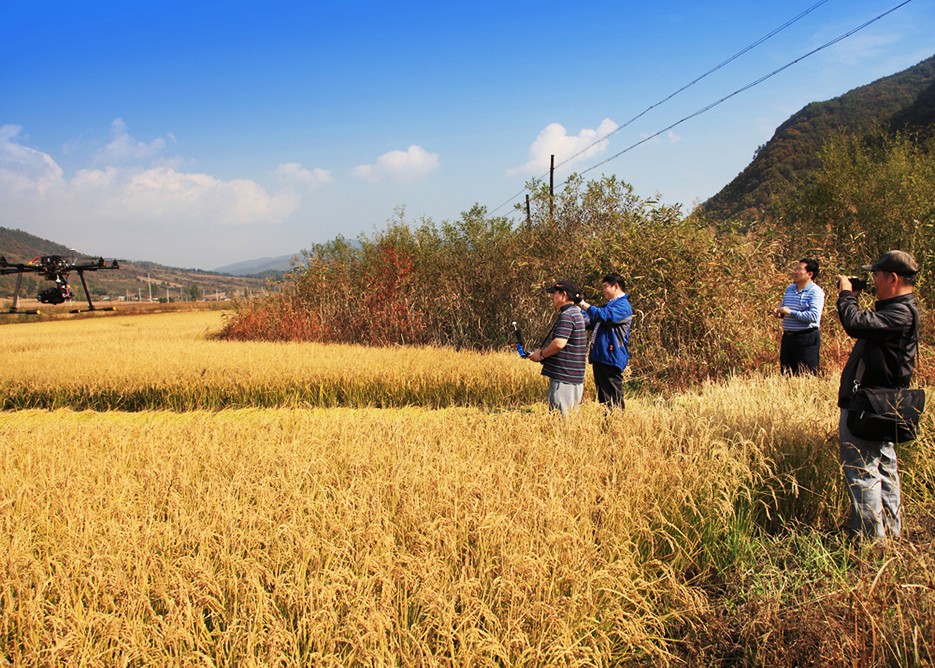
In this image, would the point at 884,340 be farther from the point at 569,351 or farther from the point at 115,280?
the point at 115,280

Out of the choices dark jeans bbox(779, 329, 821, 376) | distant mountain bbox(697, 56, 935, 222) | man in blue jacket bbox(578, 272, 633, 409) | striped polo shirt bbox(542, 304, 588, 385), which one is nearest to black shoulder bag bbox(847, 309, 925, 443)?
striped polo shirt bbox(542, 304, 588, 385)

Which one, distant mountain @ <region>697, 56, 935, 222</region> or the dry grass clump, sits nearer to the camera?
the dry grass clump

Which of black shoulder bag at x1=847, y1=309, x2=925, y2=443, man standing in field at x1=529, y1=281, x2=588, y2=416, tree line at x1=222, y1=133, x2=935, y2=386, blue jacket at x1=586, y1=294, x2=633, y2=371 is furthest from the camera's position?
tree line at x1=222, y1=133, x2=935, y2=386

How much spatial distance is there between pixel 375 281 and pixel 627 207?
7683 mm

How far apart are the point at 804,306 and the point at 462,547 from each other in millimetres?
5115

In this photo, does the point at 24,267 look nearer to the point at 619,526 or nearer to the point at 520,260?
the point at 520,260

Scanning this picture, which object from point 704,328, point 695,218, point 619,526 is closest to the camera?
point 619,526

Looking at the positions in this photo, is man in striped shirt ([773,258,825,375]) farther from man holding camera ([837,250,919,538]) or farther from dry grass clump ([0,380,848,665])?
man holding camera ([837,250,919,538])

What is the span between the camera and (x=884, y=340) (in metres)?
2.88

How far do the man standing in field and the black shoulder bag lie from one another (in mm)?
2443

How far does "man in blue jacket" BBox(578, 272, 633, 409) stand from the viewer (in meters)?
5.34

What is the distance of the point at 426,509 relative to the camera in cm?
281

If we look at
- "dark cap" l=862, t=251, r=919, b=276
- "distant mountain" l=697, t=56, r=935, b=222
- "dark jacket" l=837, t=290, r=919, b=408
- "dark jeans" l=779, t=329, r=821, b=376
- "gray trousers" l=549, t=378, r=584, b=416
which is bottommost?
"gray trousers" l=549, t=378, r=584, b=416

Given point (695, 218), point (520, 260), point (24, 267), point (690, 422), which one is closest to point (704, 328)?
point (695, 218)
